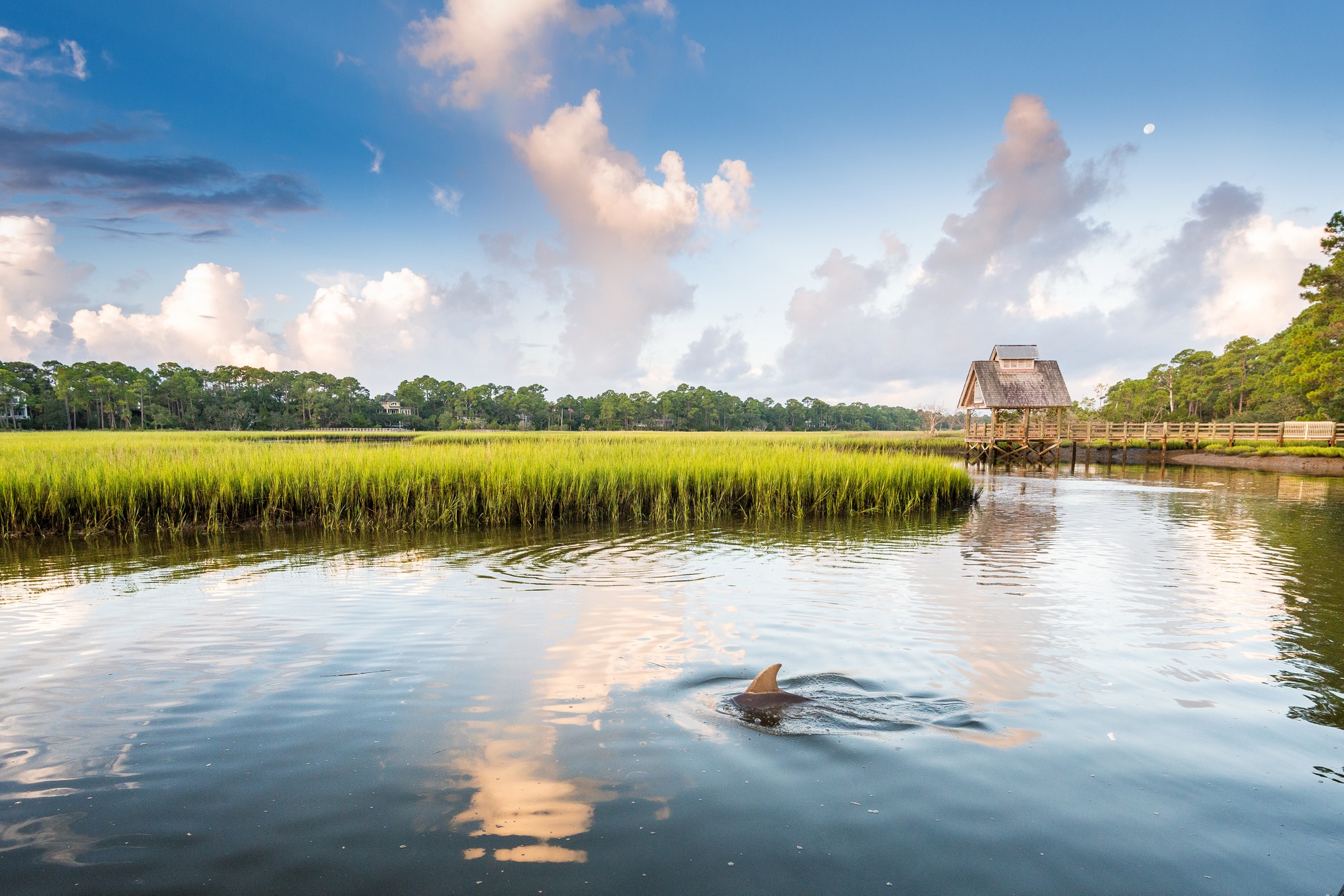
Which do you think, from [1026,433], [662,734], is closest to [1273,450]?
[1026,433]

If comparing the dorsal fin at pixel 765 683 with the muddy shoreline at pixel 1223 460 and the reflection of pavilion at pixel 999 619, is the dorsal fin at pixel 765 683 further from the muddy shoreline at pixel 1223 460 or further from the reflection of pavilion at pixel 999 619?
the muddy shoreline at pixel 1223 460

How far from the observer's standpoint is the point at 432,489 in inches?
513

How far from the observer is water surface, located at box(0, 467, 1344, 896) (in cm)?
274

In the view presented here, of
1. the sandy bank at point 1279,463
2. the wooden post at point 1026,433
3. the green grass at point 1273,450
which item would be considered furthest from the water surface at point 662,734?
the wooden post at point 1026,433

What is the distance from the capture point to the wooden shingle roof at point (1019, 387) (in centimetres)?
3872

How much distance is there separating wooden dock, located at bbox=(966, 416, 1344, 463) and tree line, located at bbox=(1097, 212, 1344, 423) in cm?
353

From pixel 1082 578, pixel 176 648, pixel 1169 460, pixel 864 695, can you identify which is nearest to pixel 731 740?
pixel 864 695

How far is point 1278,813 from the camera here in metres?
3.17

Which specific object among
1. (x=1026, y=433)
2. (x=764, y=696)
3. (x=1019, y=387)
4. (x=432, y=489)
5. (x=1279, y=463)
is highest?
(x=1019, y=387)

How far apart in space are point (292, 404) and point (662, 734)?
102034 mm

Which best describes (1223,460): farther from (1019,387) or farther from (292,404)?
(292,404)

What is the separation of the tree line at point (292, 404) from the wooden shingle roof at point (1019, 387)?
1474 centimetres

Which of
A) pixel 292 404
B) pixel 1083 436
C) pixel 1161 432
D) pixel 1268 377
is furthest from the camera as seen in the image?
pixel 292 404

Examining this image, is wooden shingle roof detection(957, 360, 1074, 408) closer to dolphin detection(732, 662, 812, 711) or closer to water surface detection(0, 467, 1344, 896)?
water surface detection(0, 467, 1344, 896)
